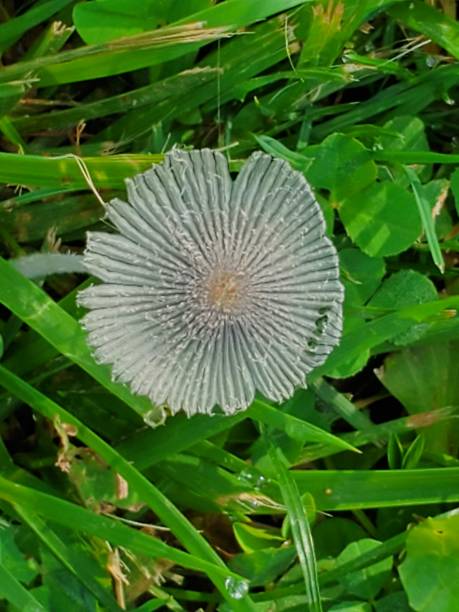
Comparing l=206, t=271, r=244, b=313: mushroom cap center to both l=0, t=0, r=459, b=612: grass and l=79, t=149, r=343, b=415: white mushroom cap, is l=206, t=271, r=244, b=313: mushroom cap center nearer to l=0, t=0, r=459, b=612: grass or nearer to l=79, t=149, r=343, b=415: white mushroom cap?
l=79, t=149, r=343, b=415: white mushroom cap

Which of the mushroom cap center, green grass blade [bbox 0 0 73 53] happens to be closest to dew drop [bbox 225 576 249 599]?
the mushroom cap center

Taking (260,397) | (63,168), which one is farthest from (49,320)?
(260,397)

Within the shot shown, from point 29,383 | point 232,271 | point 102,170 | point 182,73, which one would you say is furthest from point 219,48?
point 29,383

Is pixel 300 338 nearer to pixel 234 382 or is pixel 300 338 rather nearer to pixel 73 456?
pixel 234 382

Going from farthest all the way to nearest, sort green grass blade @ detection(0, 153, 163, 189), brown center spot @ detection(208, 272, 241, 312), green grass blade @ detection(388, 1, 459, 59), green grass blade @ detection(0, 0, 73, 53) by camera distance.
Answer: green grass blade @ detection(388, 1, 459, 59) → green grass blade @ detection(0, 0, 73, 53) → green grass blade @ detection(0, 153, 163, 189) → brown center spot @ detection(208, 272, 241, 312)

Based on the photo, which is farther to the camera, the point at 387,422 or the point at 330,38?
the point at 387,422

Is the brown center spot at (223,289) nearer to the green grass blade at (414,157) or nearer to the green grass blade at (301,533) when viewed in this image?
the green grass blade at (301,533)

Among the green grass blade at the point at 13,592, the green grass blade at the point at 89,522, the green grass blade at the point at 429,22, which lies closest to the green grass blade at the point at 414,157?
the green grass blade at the point at 429,22
